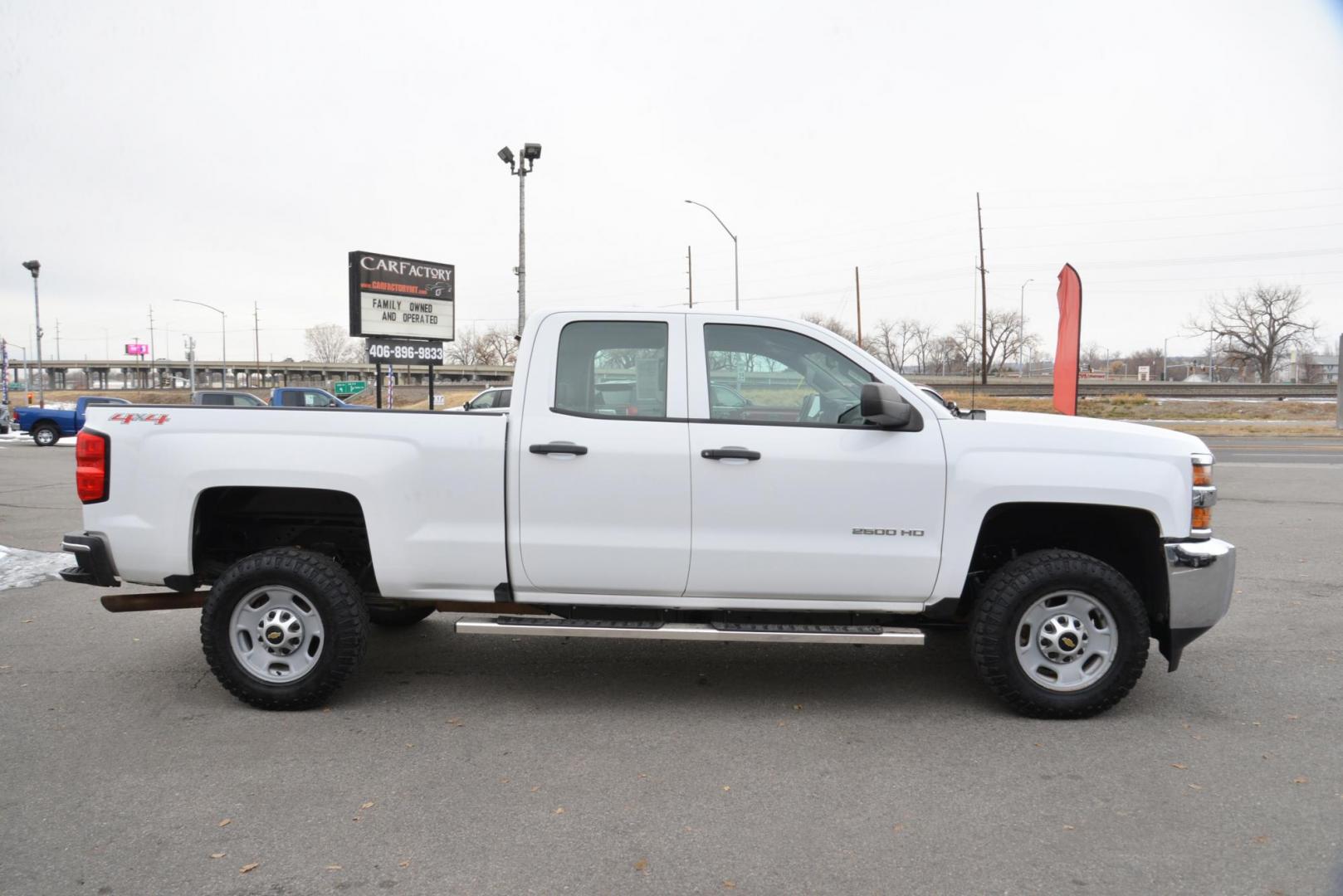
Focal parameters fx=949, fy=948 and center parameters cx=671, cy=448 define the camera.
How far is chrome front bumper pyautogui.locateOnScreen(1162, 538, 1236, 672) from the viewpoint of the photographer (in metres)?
4.55

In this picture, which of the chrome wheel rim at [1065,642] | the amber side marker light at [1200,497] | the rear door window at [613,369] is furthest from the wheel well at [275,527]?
the amber side marker light at [1200,497]

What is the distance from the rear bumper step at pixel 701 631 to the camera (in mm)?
4516

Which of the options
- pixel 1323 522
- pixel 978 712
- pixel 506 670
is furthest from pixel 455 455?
pixel 1323 522

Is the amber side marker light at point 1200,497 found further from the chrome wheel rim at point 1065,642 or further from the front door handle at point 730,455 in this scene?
the front door handle at point 730,455

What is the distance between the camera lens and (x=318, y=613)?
4770 millimetres

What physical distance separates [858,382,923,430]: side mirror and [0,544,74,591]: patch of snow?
699 cm

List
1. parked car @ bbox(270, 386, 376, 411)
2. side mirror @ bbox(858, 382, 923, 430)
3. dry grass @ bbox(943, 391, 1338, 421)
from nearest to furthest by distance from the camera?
side mirror @ bbox(858, 382, 923, 430) < parked car @ bbox(270, 386, 376, 411) < dry grass @ bbox(943, 391, 1338, 421)

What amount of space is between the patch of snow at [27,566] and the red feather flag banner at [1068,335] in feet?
43.7

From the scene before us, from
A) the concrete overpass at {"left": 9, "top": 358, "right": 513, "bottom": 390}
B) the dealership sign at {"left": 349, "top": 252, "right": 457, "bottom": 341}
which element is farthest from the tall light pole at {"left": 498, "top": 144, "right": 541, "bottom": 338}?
the concrete overpass at {"left": 9, "top": 358, "right": 513, "bottom": 390}

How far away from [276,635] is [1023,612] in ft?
12.2

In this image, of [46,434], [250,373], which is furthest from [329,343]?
[46,434]

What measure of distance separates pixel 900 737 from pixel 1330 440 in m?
28.9

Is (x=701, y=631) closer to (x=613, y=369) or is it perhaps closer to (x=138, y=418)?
(x=613, y=369)

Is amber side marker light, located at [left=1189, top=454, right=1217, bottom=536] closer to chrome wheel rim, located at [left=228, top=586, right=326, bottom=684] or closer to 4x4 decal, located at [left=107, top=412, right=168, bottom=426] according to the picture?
chrome wheel rim, located at [left=228, top=586, right=326, bottom=684]
